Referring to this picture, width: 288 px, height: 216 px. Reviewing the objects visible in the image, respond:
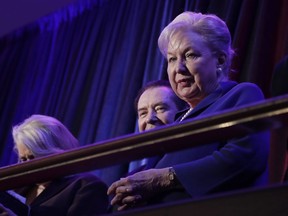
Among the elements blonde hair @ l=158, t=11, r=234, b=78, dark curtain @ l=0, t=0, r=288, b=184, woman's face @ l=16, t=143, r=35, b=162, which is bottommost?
woman's face @ l=16, t=143, r=35, b=162

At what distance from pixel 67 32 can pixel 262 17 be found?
5.93ft

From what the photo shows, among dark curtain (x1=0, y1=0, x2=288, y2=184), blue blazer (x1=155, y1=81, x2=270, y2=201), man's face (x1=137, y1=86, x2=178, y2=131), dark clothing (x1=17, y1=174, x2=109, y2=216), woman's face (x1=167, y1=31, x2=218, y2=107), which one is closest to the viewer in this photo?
blue blazer (x1=155, y1=81, x2=270, y2=201)

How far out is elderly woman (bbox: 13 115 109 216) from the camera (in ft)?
6.94

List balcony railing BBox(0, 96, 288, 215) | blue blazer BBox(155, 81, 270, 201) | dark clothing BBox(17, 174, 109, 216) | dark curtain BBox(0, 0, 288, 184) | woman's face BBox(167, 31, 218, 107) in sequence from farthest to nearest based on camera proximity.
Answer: dark curtain BBox(0, 0, 288, 184) → dark clothing BBox(17, 174, 109, 216) → woman's face BBox(167, 31, 218, 107) → blue blazer BBox(155, 81, 270, 201) → balcony railing BBox(0, 96, 288, 215)

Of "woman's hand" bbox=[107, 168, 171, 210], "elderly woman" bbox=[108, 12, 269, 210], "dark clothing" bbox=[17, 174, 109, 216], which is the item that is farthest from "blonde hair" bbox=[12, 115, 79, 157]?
"woman's hand" bbox=[107, 168, 171, 210]

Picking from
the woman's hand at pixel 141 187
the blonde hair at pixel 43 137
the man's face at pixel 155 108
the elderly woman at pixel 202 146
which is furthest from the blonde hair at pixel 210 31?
the blonde hair at pixel 43 137

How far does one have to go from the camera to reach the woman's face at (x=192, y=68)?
190 cm

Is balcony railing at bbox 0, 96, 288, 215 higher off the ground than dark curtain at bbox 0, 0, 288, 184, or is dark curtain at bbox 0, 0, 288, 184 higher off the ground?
dark curtain at bbox 0, 0, 288, 184

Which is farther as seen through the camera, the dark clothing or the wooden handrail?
the dark clothing

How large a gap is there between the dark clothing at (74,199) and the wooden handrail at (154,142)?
62 cm

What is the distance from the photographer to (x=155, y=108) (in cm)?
230

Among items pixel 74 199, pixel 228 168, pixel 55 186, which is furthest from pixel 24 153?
pixel 228 168

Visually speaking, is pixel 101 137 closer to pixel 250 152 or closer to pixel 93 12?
pixel 93 12

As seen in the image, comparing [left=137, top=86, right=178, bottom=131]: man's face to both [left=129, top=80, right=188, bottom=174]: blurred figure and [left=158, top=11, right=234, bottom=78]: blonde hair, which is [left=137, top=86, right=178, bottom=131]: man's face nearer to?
[left=129, top=80, right=188, bottom=174]: blurred figure
